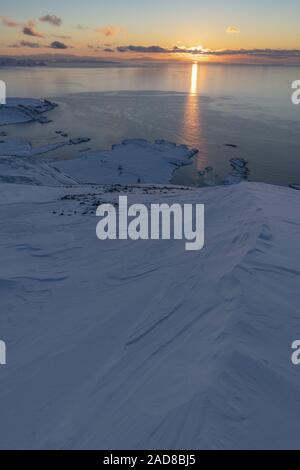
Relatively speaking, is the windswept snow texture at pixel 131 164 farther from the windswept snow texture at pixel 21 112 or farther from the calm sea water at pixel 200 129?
the windswept snow texture at pixel 21 112

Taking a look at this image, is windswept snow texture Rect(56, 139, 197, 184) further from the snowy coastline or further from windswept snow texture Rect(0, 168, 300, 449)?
windswept snow texture Rect(0, 168, 300, 449)

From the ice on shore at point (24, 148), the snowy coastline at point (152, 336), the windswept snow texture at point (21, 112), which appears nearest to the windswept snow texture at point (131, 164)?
the ice on shore at point (24, 148)

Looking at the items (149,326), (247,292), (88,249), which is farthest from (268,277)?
(88,249)

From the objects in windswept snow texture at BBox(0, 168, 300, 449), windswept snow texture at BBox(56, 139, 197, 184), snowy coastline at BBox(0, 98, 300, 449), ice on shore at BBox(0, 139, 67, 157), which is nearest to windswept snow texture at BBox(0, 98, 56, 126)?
ice on shore at BBox(0, 139, 67, 157)

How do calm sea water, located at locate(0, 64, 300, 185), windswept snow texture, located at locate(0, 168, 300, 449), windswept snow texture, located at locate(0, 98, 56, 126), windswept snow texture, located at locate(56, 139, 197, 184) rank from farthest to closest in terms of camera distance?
windswept snow texture, located at locate(0, 98, 56, 126)
calm sea water, located at locate(0, 64, 300, 185)
windswept snow texture, located at locate(56, 139, 197, 184)
windswept snow texture, located at locate(0, 168, 300, 449)

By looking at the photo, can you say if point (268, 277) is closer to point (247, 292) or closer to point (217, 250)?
point (247, 292)

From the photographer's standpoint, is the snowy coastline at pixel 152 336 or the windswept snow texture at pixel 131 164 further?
the windswept snow texture at pixel 131 164
